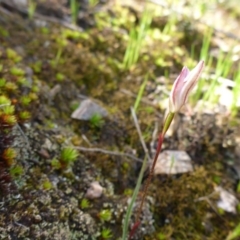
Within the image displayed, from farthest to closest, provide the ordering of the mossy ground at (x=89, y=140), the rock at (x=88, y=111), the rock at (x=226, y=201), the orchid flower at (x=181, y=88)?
the rock at (x=88, y=111)
the rock at (x=226, y=201)
the mossy ground at (x=89, y=140)
the orchid flower at (x=181, y=88)

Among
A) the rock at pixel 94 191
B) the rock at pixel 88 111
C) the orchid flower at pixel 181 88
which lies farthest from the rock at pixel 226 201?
the orchid flower at pixel 181 88

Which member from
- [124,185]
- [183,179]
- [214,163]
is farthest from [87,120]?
[214,163]

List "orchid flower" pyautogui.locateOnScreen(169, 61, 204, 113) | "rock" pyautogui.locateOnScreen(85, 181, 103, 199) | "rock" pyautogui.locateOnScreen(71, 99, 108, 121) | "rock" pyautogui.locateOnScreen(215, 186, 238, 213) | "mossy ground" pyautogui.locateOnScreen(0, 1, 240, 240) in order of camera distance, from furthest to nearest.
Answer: "rock" pyautogui.locateOnScreen(71, 99, 108, 121), "rock" pyautogui.locateOnScreen(215, 186, 238, 213), "rock" pyautogui.locateOnScreen(85, 181, 103, 199), "mossy ground" pyautogui.locateOnScreen(0, 1, 240, 240), "orchid flower" pyautogui.locateOnScreen(169, 61, 204, 113)

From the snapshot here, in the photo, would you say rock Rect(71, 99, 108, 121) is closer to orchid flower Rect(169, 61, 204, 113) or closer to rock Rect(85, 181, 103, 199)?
rock Rect(85, 181, 103, 199)

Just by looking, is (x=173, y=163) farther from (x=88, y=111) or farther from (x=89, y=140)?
(x=88, y=111)

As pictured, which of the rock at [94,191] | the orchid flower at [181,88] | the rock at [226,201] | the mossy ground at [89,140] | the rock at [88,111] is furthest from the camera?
the rock at [88,111]

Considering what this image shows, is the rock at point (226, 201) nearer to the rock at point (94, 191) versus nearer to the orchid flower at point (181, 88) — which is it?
the rock at point (94, 191)

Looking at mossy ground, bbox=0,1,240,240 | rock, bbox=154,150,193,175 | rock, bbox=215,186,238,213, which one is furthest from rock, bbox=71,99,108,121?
rock, bbox=215,186,238,213

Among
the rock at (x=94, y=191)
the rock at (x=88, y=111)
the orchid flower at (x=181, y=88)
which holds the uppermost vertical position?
the orchid flower at (x=181, y=88)
